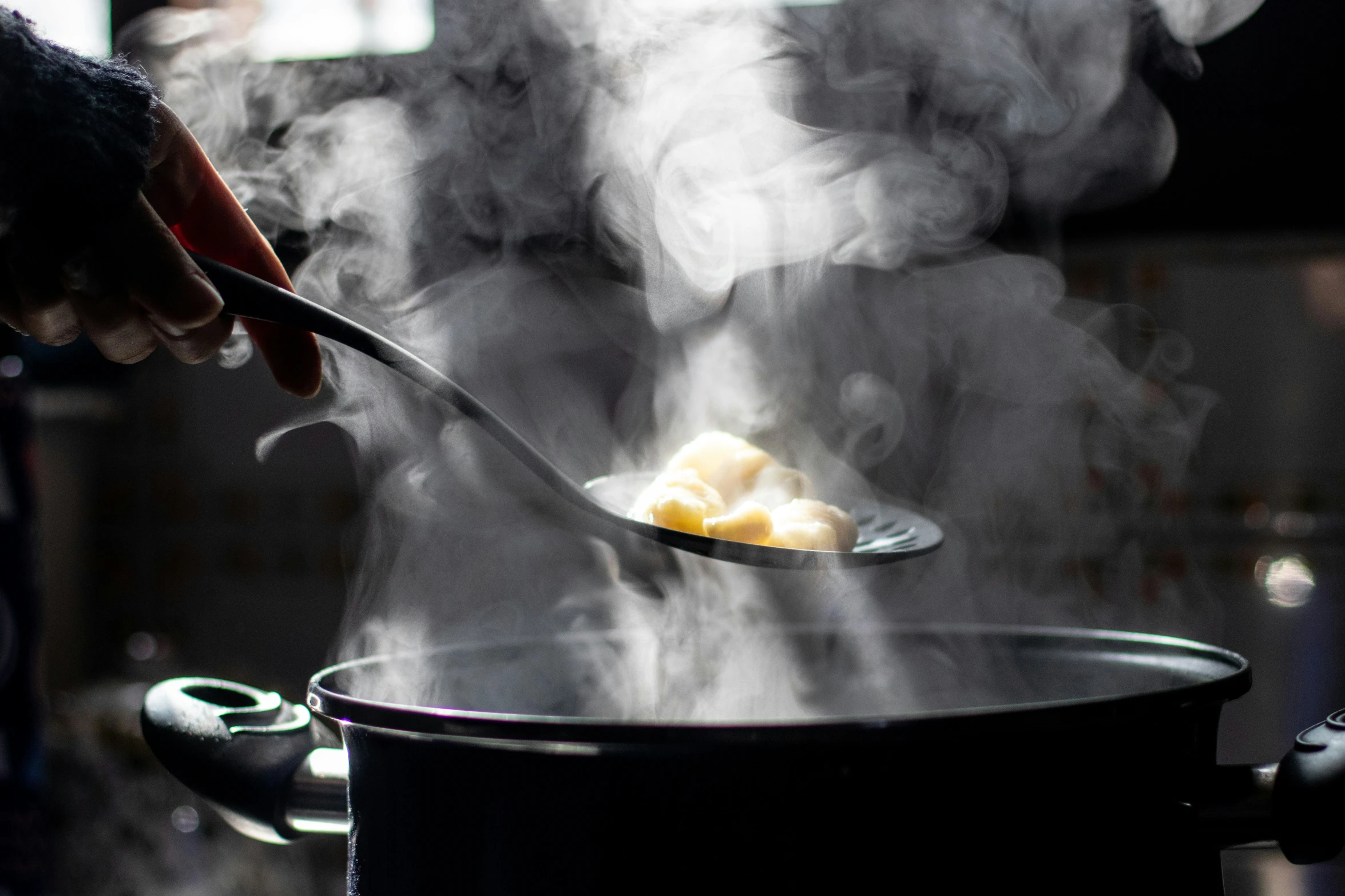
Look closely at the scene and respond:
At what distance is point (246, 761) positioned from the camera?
0.76 m

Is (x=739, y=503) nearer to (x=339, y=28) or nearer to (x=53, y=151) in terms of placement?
(x=53, y=151)

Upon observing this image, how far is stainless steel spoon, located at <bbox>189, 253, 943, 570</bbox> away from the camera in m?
0.71

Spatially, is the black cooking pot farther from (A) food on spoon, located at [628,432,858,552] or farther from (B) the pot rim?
(A) food on spoon, located at [628,432,858,552]

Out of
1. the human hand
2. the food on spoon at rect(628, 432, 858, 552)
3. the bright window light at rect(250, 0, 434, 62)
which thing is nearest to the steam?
the bright window light at rect(250, 0, 434, 62)

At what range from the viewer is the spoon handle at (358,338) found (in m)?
0.71

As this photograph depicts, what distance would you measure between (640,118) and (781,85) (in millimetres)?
677

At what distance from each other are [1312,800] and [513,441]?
589 millimetres

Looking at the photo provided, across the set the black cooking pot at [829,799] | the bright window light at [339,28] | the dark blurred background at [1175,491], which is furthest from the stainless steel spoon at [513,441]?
the bright window light at [339,28]

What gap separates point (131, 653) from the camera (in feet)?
10.2

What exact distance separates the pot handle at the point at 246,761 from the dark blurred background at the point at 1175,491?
4.93ft

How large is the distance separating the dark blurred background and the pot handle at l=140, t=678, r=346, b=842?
1.50 m

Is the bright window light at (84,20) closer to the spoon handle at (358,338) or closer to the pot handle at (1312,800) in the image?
the spoon handle at (358,338)

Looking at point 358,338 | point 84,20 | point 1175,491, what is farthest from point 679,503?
point 84,20

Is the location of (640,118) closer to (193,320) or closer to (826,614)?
(826,614)
